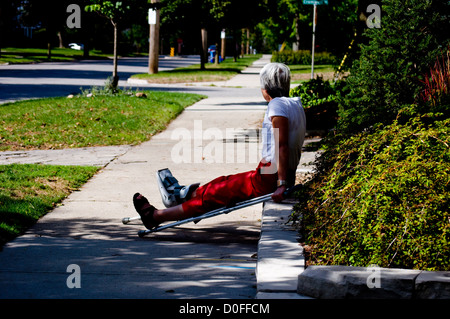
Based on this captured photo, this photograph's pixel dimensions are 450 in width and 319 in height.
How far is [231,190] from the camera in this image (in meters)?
5.75

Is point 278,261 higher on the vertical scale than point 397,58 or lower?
lower

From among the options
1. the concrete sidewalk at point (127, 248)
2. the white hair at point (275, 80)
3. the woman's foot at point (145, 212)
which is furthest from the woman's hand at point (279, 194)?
the woman's foot at point (145, 212)

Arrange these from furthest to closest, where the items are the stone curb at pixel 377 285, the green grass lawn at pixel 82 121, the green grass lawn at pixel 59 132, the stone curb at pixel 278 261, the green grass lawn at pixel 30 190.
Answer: the green grass lawn at pixel 82 121 < the green grass lawn at pixel 59 132 < the green grass lawn at pixel 30 190 < the stone curb at pixel 278 261 < the stone curb at pixel 377 285

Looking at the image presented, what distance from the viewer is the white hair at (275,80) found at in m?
5.58

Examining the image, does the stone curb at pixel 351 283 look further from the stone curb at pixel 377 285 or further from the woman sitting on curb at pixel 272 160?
the woman sitting on curb at pixel 272 160

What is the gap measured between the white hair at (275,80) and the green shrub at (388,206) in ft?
2.49

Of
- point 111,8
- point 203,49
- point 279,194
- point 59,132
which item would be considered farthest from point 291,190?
point 203,49

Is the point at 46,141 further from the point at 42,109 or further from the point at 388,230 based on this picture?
the point at 388,230

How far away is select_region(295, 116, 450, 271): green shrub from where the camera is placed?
439 cm

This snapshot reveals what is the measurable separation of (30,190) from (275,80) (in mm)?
3309

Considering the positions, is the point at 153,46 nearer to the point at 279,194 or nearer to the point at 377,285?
the point at 279,194

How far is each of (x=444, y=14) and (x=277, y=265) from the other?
18.3 ft

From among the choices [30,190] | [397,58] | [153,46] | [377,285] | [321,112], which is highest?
[153,46]

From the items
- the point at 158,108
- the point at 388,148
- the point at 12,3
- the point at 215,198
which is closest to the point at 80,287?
the point at 215,198
